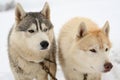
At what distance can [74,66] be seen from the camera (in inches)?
206

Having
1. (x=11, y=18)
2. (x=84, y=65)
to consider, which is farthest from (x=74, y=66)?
(x=11, y=18)

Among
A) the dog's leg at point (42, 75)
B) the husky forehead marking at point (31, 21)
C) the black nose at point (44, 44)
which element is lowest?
the dog's leg at point (42, 75)

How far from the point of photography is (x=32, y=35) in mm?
4980

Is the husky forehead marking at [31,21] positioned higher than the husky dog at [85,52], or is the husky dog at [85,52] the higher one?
the husky forehead marking at [31,21]

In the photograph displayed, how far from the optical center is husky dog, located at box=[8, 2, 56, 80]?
497cm

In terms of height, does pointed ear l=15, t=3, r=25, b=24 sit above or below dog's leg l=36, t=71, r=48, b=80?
above

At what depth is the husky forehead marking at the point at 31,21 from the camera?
5.11 m

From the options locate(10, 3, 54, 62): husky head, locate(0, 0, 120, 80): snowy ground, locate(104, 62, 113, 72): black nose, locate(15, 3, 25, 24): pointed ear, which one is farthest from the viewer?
locate(0, 0, 120, 80): snowy ground

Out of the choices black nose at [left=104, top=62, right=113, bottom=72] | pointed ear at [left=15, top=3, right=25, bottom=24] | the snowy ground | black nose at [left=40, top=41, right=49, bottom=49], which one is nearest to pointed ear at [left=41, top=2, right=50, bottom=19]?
pointed ear at [left=15, top=3, right=25, bottom=24]

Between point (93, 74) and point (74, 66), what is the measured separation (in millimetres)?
321

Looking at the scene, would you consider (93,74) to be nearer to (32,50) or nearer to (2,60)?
(32,50)

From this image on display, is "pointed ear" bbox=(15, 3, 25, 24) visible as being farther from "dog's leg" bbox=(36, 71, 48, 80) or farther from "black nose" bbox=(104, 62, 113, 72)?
"black nose" bbox=(104, 62, 113, 72)

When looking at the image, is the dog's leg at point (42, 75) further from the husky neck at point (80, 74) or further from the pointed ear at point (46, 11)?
the pointed ear at point (46, 11)

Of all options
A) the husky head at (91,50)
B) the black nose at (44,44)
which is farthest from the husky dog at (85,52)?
the black nose at (44,44)
